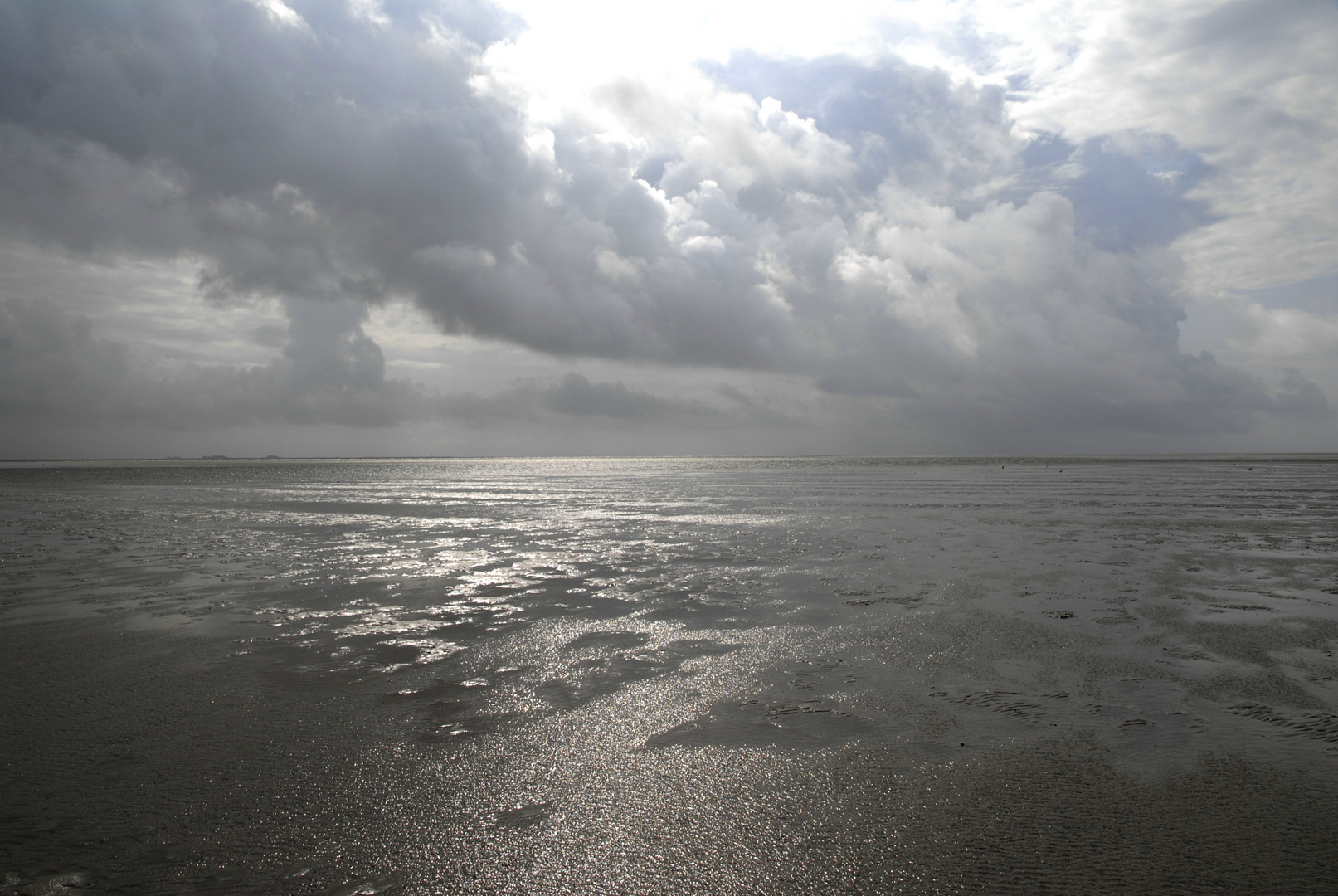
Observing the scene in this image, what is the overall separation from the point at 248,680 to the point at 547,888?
16.8ft

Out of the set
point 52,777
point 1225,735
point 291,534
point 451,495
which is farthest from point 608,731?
point 451,495

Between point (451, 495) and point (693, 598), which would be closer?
point (693, 598)

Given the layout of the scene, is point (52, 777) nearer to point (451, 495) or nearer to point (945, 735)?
point (945, 735)

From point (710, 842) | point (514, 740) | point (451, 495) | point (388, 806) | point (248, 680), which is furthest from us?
point (451, 495)

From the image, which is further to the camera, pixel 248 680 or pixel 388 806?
pixel 248 680

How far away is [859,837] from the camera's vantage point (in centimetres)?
420

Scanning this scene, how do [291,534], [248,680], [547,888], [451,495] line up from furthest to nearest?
[451,495] → [291,534] → [248,680] → [547,888]

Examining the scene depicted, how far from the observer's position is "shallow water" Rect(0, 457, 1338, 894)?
400cm

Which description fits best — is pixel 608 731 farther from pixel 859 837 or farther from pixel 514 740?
pixel 859 837

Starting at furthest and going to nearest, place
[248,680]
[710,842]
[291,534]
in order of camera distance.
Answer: [291,534] → [248,680] → [710,842]

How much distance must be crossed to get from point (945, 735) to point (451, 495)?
38462mm

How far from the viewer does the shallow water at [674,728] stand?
13.1 ft

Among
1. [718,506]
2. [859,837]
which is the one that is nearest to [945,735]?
[859,837]

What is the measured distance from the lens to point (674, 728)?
5.95 meters
